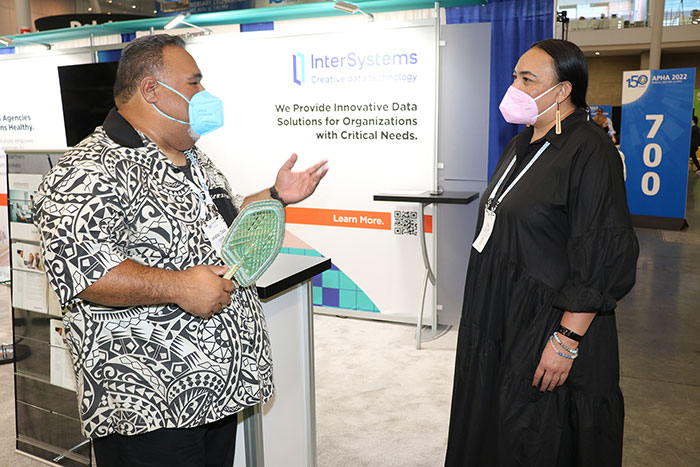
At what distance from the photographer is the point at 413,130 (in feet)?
14.2

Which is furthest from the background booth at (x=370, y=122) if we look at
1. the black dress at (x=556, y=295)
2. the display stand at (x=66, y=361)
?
the black dress at (x=556, y=295)

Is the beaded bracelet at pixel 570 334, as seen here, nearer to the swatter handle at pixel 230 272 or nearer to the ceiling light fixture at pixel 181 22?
the swatter handle at pixel 230 272

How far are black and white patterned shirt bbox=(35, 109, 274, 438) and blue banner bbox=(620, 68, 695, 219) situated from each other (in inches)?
317

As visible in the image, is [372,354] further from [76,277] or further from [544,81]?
[76,277]

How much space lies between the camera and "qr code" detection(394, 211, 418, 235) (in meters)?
4.45

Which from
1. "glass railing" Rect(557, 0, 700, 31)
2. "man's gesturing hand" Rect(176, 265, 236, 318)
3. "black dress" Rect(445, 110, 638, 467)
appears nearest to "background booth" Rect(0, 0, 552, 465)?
"black dress" Rect(445, 110, 638, 467)

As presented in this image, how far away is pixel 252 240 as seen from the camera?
1446mm

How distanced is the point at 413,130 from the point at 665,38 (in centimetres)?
1435

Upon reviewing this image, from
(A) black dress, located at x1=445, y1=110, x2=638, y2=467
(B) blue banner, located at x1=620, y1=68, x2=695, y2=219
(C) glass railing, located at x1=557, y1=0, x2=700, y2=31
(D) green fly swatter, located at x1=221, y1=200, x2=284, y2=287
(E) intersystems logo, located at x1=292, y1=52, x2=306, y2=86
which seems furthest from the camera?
(C) glass railing, located at x1=557, y1=0, x2=700, y2=31

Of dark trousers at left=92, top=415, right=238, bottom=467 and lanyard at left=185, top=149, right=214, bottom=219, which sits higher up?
lanyard at left=185, top=149, right=214, bottom=219

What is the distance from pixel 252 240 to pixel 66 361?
1.59 m

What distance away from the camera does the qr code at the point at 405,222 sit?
14.6 feet

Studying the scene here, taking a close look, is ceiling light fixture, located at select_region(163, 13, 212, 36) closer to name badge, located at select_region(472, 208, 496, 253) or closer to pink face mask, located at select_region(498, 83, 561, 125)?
pink face mask, located at select_region(498, 83, 561, 125)

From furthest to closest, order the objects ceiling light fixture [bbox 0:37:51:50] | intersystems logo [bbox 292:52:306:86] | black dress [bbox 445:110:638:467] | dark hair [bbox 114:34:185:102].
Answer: ceiling light fixture [bbox 0:37:51:50], intersystems logo [bbox 292:52:306:86], black dress [bbox 445:110:638:467], dark hair [bbox 114:34:185:102]
